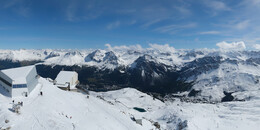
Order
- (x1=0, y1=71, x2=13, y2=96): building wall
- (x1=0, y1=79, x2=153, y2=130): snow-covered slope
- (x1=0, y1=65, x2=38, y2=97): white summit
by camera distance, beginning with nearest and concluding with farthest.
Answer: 1. (x1=0, y1=79, x2=153, y2=130): snow-covered slope
2. (x1=0, y1=65, x2=38, y2=97): white summit
3. (x1=0, y1=71, x2=13, y2=96): building wall

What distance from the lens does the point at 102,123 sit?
30047 mm

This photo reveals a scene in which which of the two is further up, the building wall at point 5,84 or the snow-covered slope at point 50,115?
the building wall at point 5,84

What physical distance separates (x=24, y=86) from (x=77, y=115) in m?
13.9

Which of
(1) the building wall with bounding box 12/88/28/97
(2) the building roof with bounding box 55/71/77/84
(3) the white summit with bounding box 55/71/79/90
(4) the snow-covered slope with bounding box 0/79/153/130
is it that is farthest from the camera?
(2) the building roof with bounding box 55/71/77/84

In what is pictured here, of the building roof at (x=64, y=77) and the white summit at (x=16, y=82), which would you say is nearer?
the white summit at (x=16, y=82)

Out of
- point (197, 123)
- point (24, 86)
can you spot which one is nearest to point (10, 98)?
point (24, 86)

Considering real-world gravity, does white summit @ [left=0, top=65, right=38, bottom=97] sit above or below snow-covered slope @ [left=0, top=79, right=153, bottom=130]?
above

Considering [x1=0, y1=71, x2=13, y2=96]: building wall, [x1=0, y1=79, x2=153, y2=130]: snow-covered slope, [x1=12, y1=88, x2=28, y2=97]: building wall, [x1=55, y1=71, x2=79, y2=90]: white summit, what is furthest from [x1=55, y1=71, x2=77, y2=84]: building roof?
[x1=12, y1=88, x2=28, y2=97]: building wall

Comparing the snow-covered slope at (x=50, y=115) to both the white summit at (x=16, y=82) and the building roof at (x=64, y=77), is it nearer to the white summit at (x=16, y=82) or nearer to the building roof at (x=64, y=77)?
the white summit at (x=16, y=82)

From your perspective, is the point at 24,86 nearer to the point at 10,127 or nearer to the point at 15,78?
the point at 15,78

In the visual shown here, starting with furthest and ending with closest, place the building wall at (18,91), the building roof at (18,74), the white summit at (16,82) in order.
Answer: the building roof at (18,74) → the white summit at (16,82) → the building wall at (18,91)

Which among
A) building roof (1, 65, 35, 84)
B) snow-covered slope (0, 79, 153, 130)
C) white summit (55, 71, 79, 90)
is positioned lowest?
snow-covered slope (0, 79, 153, 130)

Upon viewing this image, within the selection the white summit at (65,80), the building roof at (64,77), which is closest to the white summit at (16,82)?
the white summit at (65,80)

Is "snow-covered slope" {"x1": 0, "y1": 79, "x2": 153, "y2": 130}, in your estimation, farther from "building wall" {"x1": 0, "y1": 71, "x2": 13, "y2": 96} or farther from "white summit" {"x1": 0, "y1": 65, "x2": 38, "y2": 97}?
"building wall" {"x1": 0, "y1": 71, "x2": 13, "y2": 96}
